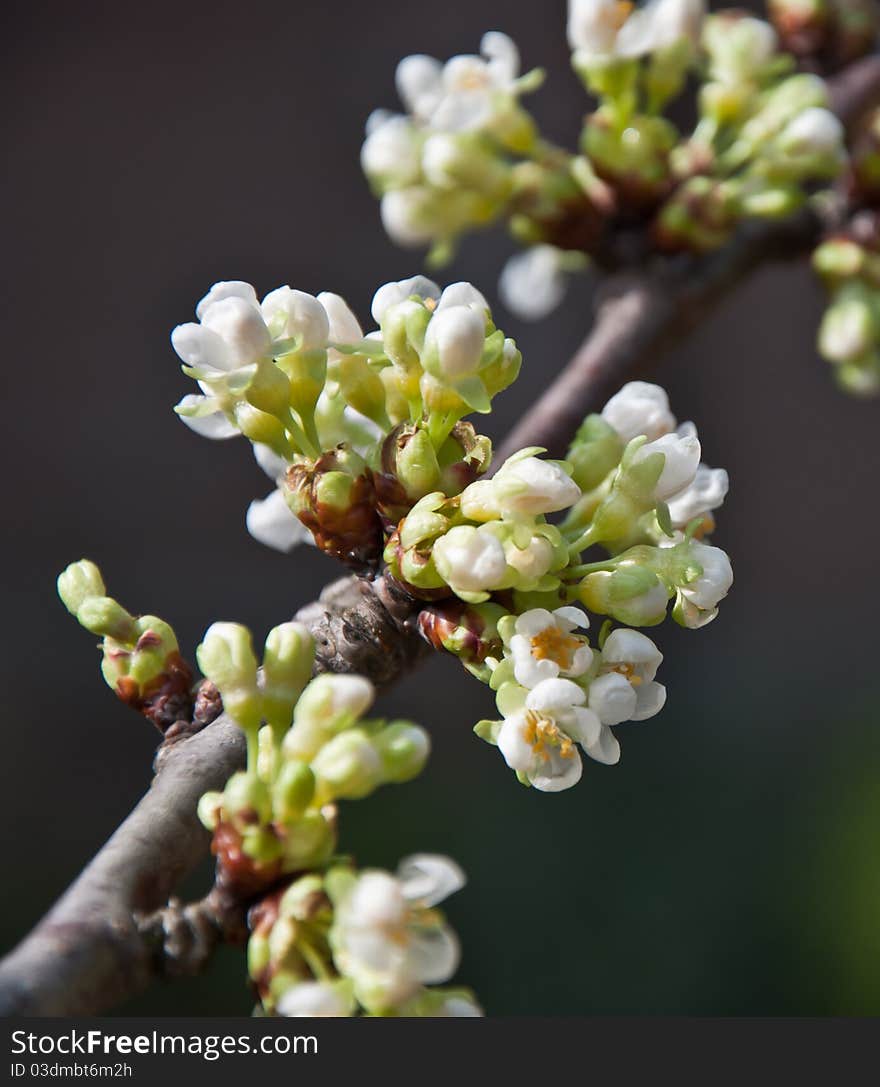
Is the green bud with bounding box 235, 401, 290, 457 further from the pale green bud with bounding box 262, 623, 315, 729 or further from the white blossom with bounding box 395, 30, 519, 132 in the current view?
the white blossom with bounding box 395, 30, 519, 132

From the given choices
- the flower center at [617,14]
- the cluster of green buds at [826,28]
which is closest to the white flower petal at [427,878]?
the flower center at [617,14]

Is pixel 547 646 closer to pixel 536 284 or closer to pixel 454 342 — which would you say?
pixel 454 342

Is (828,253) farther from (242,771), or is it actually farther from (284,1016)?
(284,1016)

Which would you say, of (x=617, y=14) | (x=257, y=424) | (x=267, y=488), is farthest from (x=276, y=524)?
(x=267, y=488)

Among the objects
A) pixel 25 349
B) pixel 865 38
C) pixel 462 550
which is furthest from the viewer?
pixel 25 349

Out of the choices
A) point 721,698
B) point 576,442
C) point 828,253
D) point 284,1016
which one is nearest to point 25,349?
point 721,698
